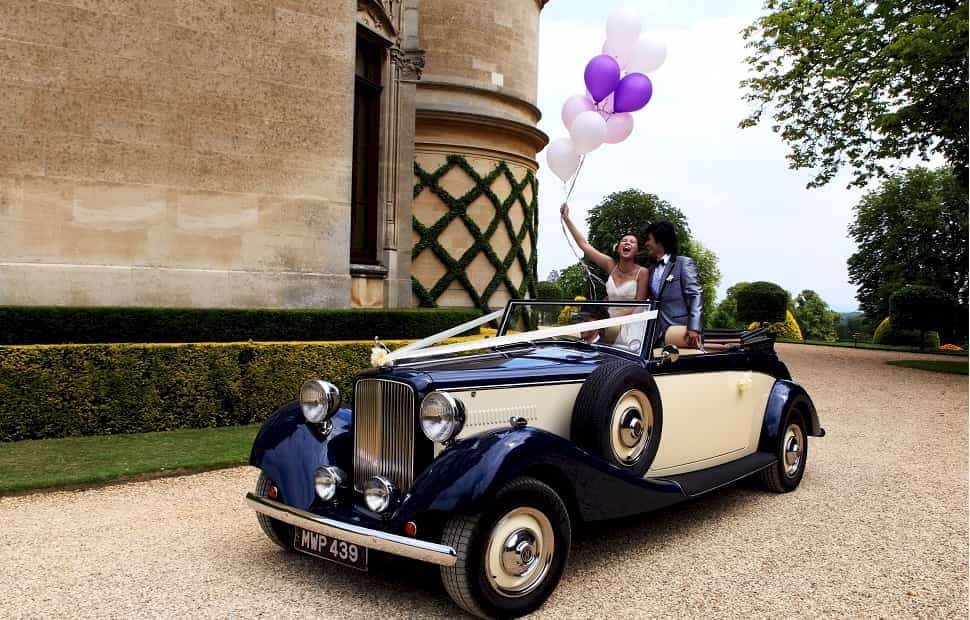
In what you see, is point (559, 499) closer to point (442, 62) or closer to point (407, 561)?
point (407, 561)

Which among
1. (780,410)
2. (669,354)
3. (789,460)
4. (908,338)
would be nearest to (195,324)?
(669,354)

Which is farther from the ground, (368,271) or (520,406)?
(368,271)

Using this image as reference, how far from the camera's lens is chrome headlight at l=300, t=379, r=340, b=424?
4.38 metres

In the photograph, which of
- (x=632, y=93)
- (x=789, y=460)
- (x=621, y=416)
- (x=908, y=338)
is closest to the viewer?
(x=621, y=416)

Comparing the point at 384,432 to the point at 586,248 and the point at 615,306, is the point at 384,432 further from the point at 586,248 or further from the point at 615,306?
the point at 586,248

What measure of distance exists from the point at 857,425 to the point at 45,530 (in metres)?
8.74

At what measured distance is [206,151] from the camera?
368 inches

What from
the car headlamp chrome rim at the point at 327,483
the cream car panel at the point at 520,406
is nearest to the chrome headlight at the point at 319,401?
the car headlamp chrome rim at the point at 327,483

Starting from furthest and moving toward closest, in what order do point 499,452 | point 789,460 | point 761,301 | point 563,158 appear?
point 761,301 → point 563,158 → point 789,460 → point 499,452

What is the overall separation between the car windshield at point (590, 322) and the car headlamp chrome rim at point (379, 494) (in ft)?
5.49

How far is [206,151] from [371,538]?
7.19m

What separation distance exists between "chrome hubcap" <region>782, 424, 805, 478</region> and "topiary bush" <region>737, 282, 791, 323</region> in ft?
64.4

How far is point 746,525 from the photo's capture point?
17.2 ft

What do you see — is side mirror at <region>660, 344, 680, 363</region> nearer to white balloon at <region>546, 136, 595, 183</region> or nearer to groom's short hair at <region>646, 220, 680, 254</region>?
groom's short hair at <region>646, 220, 680, 254</region>
